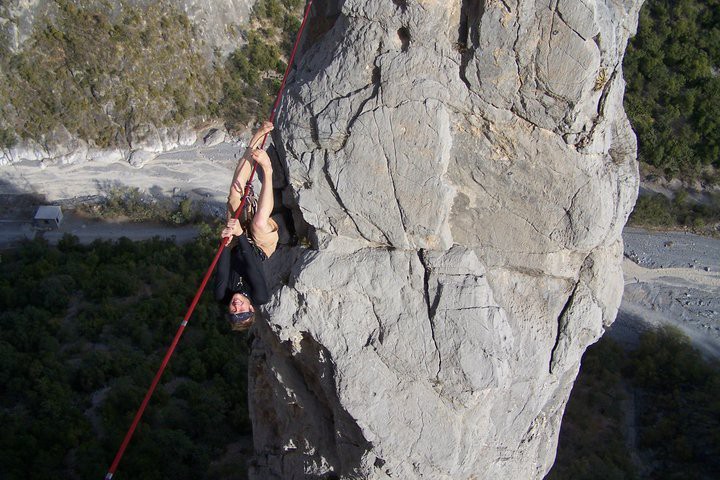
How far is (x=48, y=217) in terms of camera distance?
24.1m

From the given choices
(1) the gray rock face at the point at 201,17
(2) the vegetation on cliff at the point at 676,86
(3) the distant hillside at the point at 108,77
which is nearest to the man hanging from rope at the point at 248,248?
(3) the distant hillside at the point at 108,77

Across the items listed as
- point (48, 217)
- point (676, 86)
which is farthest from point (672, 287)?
point (48, 217)

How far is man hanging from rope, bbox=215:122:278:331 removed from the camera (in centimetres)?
606

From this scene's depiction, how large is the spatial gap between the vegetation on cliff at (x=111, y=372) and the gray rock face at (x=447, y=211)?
7349 mm

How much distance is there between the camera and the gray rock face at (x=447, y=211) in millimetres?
5516

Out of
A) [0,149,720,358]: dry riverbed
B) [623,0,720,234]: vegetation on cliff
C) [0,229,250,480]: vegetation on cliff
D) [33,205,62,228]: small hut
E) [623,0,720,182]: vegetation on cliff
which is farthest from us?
[623,0,720,182]: vegetation on cliff

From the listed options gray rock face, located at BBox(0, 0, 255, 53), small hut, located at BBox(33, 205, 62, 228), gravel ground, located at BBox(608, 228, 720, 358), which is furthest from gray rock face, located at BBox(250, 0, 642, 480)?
gray rock face, located at BBox(0, 0, 255, 53)

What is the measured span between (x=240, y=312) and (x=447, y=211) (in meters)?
2.26

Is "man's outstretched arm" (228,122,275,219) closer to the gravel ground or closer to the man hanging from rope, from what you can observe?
the man hanging from rope

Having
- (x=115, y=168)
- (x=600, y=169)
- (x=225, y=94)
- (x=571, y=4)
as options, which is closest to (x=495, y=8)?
(x=571, y=4)

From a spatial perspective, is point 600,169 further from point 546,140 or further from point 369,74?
point 369,74

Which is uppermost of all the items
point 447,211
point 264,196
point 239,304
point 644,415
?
point 447,211

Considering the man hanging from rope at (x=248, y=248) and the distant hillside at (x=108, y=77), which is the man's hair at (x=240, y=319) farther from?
the distant hillside at (x=108, y=77)

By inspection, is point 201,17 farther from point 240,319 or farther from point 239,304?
point 240,319
